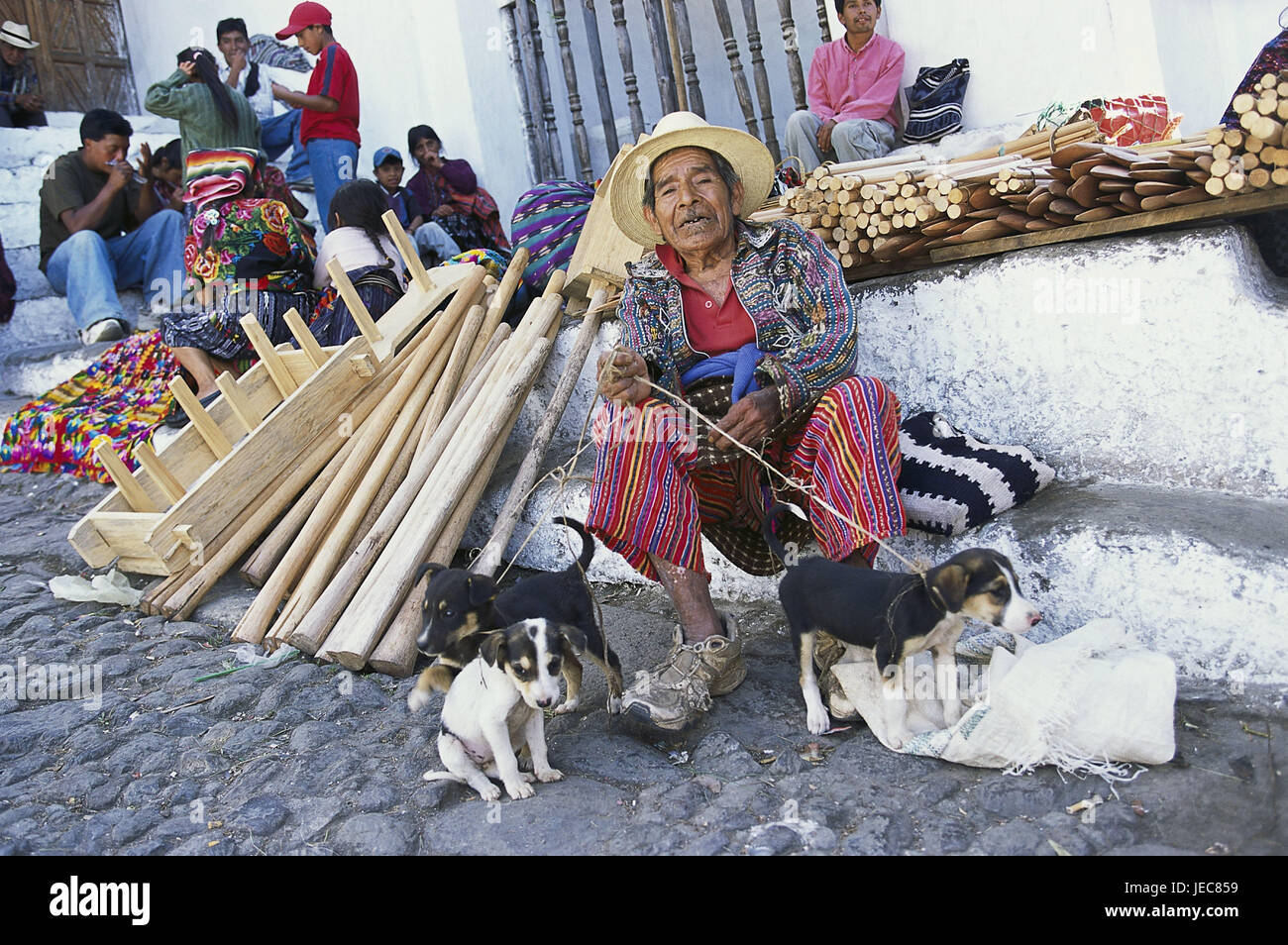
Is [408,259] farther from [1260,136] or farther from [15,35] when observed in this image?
[15,35]

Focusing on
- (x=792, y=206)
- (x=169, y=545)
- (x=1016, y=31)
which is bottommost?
(x=169, y=545)

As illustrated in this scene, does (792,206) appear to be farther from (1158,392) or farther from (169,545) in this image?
(169,545)

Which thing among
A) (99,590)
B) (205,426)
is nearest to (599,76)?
(205,426)

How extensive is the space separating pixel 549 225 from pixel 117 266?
14.0 feet

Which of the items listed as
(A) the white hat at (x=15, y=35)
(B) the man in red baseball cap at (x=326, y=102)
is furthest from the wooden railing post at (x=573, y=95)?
(A) the white hat at (x=15, y=35)

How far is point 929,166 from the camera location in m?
3.76

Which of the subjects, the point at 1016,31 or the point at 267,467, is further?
the point at 1016,31

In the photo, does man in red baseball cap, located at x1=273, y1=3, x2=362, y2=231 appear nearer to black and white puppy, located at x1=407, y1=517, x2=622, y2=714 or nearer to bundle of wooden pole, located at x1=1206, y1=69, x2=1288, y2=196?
black and white puppy, located at x1=407, y1=517, x2=622, y2=714

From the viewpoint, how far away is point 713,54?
25.3ft

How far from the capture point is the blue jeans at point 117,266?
7031 millimetres

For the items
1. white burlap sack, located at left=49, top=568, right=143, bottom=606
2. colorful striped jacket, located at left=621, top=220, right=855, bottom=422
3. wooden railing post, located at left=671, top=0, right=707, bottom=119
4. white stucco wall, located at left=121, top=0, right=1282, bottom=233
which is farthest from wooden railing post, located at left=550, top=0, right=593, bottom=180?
white burlap sack, located at left=49, top=568, right=143, bottom=606

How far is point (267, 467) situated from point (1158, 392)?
10.7ft

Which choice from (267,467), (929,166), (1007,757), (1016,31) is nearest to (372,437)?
(267,467)

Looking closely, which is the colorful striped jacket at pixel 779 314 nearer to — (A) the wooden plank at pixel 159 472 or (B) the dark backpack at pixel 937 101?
(A) the wooden plank at pixel 159 472
